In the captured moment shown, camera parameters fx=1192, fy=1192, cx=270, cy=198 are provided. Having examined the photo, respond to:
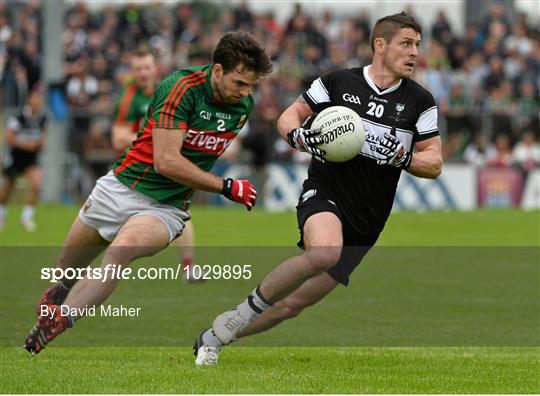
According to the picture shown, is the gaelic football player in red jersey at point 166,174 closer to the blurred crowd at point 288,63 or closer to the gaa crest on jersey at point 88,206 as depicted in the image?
the gaa crest on jersey at point 88,206

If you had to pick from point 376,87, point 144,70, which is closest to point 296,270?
point 376,87

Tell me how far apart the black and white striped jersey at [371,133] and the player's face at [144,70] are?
4.92 metres

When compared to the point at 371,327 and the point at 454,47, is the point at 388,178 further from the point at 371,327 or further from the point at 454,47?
the point at 454,47

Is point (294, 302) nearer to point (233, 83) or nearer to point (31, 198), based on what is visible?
point (233, 83)

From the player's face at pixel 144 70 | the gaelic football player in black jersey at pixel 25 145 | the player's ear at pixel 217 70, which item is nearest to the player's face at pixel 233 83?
the player's ear at pixel 217 70

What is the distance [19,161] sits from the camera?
20.1 m

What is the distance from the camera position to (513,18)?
32875 millimetres

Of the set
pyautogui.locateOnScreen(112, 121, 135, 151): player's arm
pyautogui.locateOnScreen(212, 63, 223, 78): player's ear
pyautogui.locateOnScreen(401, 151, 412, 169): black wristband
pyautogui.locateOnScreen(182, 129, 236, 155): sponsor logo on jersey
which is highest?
pyautogui.locateOnScreen(212, 63, 223, 78): player's ear

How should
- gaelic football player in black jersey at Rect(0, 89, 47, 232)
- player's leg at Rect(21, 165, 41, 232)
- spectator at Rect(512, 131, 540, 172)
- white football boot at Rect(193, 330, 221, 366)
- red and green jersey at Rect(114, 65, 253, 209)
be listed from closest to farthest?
white football boot at Rect(193, 330, 221, 366)
red and green jersey at Rect(114, 65, 253, 209)
player's leg at Rect(21, 165, 41, 232)
gaelic football player in black jersey at Rect(0, 89, 47, 232)
spectator at Rect(512, 131, 540, 172)

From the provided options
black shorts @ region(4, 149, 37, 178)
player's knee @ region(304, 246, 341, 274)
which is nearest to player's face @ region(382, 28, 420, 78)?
player's knee @ region(304, 246, 341, 274)

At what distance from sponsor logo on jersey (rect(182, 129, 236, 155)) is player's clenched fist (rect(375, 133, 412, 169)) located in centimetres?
115

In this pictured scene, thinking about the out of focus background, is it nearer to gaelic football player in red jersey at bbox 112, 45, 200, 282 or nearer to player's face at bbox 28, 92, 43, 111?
player's face at bbox 28, 92, 43, 111

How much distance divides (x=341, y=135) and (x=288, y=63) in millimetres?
20868

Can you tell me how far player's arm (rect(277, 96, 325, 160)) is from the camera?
7699 millimetres
